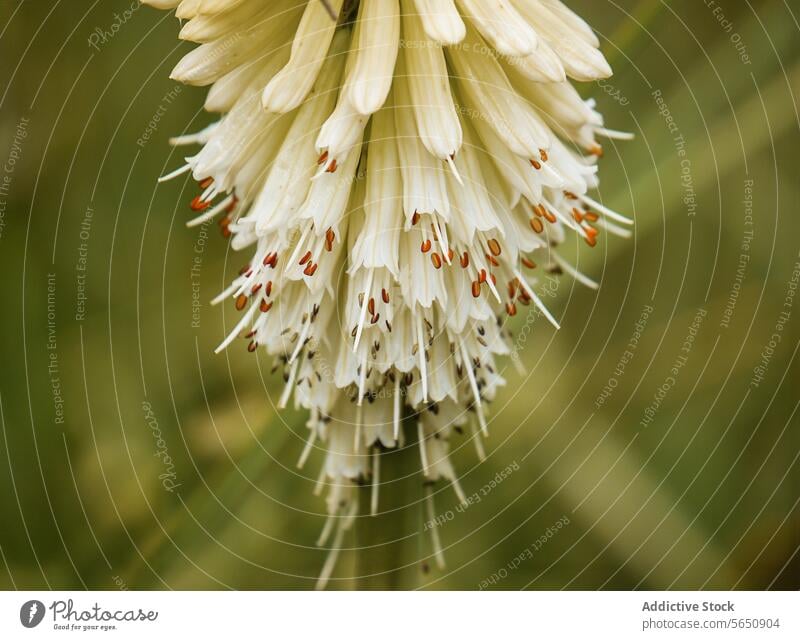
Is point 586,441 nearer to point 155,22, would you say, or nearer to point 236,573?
point 236,573

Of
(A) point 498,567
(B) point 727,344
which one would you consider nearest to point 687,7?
(B) point 727,344
